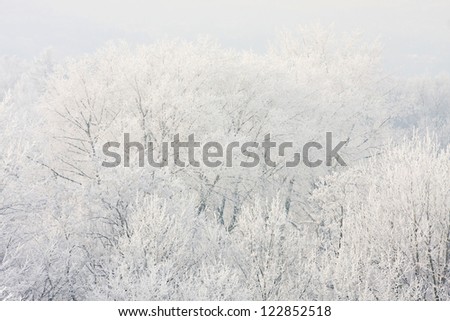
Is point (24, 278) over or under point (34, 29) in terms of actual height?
under

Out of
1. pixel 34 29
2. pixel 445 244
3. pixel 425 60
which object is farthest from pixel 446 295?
pixel 34 29

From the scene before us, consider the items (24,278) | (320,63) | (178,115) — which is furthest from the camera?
(320,63)

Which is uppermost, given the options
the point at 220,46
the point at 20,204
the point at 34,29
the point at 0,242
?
the point at 34,29

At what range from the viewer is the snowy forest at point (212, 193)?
484 inches

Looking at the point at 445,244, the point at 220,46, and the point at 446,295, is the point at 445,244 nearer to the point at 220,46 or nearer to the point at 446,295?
the point at 446,295

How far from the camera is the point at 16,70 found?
72.6m

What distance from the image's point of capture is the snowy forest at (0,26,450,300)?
1229 centimetres

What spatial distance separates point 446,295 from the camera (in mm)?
12227

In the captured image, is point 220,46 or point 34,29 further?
point 34,29

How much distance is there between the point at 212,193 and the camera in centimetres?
2103

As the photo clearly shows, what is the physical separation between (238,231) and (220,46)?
44.1ft
